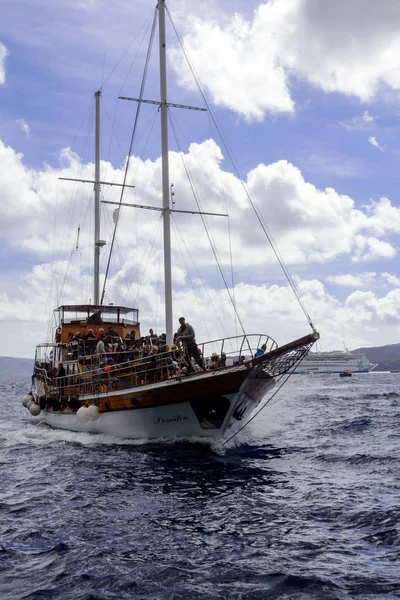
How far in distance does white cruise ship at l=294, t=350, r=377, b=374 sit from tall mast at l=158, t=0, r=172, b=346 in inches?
5774

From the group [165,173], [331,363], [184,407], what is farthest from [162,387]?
[331,363]

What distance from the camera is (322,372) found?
16688cm

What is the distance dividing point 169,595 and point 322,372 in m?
165

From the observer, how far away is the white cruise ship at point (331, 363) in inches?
6639

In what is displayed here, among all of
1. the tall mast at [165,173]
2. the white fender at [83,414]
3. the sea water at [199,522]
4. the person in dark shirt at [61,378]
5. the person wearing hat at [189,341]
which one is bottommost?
the sea water at [199,522]

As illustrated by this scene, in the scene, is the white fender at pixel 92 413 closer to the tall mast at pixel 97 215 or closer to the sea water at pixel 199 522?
the sea water at pixel 199 522

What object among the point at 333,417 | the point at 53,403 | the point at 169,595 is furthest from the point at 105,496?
the point at 333,417

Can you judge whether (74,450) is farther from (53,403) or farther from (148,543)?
(148,543)

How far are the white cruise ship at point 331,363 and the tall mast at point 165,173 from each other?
481 feet

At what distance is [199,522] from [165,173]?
54.0 feet

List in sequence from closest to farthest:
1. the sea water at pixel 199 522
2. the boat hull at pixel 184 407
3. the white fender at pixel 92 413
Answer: the sea water at pixel 199 522
the boat hull at pixel 184 407
the white fender at pixel 92 413

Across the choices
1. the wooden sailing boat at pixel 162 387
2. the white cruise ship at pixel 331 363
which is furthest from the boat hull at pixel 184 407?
the white cruise ship at pixel 331 363

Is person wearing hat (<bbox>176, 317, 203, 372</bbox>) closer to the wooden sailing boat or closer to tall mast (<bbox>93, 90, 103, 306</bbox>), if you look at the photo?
the wooden sailing boat

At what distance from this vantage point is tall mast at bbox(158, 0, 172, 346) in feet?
73.4
